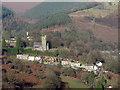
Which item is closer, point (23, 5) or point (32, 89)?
point (32, 89)

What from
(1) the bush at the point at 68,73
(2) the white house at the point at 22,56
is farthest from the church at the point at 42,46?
(1) the bush at the point at 68,73

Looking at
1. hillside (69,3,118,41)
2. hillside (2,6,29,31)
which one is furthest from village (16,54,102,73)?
hillside (2,6,29,31)

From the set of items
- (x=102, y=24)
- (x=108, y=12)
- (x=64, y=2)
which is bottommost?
(x=102, y=24)

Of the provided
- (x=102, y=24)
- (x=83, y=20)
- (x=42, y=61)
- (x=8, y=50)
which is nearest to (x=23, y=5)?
(x=83, y=20)

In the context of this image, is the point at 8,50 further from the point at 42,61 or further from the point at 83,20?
the point at 83,20

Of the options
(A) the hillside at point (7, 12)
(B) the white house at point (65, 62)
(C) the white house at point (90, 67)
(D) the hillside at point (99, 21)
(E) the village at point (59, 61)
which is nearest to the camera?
(C) the white house at point (90, 67)

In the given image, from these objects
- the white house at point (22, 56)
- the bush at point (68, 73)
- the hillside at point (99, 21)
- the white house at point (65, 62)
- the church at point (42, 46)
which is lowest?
the bush at point (68, 73)

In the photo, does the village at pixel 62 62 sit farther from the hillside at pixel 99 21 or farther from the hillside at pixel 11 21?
the hillside at pixel 11 21

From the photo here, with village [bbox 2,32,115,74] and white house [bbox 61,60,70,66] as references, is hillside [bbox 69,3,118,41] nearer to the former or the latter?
village [bbox 2,32,115,74]

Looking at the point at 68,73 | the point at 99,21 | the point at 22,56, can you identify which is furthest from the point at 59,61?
the point at 99,21

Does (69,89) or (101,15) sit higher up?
(101,15)

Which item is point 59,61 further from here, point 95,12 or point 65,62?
point 95,12
